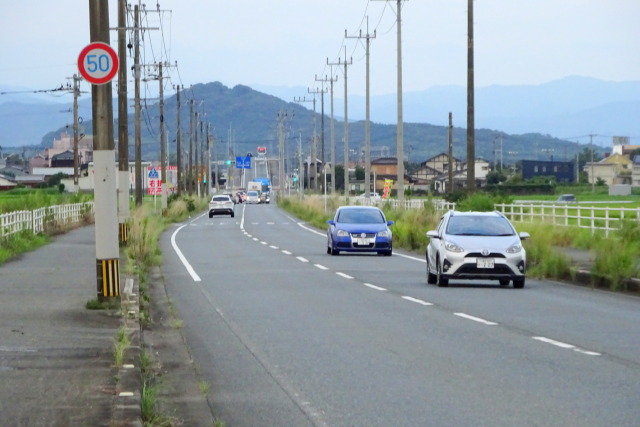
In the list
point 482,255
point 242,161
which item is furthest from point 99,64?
point 242,161

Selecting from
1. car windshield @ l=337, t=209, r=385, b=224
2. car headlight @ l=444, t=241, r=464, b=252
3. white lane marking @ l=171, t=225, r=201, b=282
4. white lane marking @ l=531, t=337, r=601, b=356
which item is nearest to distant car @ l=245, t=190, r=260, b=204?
white lane marking @ l=171, t=225, r=201, b=282

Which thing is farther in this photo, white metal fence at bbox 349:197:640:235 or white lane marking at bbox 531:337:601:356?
white metal fence at bbox 349:197:640:235

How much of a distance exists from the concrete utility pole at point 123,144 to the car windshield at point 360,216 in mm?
6815

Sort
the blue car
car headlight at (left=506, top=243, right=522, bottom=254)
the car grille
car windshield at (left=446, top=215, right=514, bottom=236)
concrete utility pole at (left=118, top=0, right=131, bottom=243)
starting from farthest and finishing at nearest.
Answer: concrete utility pole at (left=118, top=0, right=131, bottom=243) < the blue car < car windshield at (left=446, top=215, right=514, bottom=236) < car headlight at (left=506, top=243, right=522, bottom=254) < the car grille

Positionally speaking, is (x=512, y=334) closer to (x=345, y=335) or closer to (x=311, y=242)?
(x=345, y=335)

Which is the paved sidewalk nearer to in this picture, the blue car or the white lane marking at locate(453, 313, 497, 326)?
the white lane marking at locate(453, 313, 497, 326)

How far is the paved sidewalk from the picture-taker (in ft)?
29.3

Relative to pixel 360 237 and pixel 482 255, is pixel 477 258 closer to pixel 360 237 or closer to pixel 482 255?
pixel 482 255

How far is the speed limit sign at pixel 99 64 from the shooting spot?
17.7m

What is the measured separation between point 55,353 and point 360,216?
85.7 ft

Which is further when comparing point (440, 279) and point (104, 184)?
point (440, 279)

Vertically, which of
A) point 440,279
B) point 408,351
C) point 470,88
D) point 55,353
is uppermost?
point 470,88

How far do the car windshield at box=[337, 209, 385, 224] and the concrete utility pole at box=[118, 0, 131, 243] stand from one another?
6.81 meters

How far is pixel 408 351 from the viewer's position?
1353 cm
